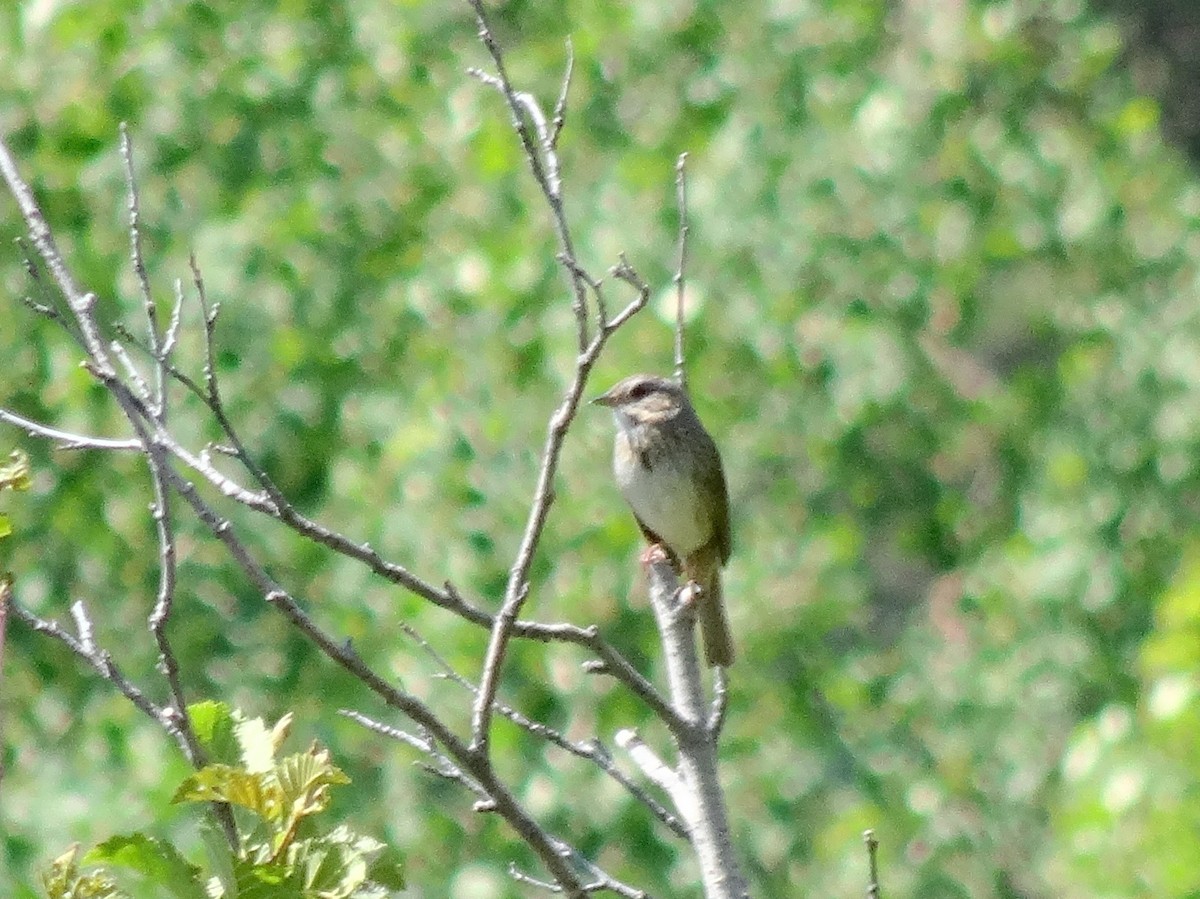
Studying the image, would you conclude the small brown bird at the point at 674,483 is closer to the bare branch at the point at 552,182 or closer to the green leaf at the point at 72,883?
the bare branch at the point at 552,182

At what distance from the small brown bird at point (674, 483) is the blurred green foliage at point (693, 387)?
0.63 meters

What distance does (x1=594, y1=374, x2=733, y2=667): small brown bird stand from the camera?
5.68 m

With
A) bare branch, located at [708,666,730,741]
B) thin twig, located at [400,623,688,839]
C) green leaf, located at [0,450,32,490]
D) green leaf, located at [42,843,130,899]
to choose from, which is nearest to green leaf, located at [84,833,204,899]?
green leaf, located at [42,843,130,899]

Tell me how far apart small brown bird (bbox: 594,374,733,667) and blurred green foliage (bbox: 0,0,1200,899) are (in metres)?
0.63

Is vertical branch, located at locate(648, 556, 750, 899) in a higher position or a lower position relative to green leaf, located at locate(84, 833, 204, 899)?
higher

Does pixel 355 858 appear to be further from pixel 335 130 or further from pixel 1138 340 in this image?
pixel 1138 340

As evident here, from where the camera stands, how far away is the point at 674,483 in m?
5.73

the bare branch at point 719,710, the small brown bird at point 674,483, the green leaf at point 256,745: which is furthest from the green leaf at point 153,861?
the small brown bird at point 674,483

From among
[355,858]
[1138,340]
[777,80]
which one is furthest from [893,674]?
[355,858]

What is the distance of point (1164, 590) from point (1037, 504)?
0.79m

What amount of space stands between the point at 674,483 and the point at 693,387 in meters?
1.52

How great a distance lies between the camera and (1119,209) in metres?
8.63

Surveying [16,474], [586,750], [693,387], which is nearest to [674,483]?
[693,387]

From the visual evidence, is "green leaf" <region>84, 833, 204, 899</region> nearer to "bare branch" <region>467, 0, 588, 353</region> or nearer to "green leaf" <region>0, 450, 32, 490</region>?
"green leaf" <region>0, 450, 32, 490</region>
